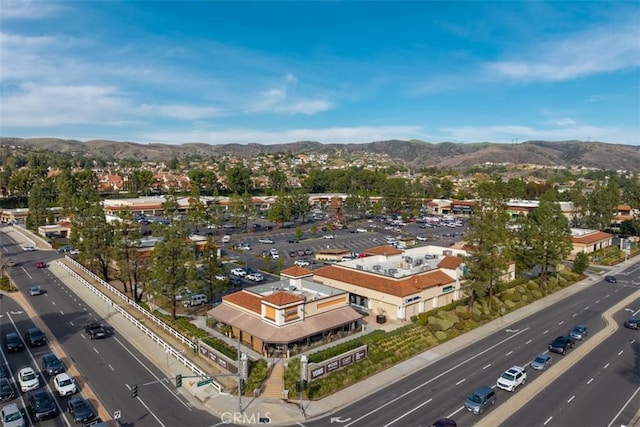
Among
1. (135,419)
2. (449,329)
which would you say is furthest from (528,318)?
(135,419)

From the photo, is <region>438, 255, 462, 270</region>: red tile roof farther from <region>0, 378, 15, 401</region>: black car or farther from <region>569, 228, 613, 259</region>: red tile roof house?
<region>0, 378, 15, 401</region>: black car

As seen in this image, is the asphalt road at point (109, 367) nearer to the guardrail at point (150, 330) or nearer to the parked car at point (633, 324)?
the guardrail at point (150, 330)

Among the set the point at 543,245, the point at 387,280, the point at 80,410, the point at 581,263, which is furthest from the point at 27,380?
the point at 581,263

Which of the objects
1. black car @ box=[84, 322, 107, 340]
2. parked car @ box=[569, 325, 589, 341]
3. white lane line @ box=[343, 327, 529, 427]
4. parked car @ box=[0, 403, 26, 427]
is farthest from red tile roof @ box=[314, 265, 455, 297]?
parked car @ box=[0, 403, 26, 427]

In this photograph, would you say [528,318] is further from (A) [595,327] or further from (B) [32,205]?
(B) [32,205]

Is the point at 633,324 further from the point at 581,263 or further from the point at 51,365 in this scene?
the point at 51,365
